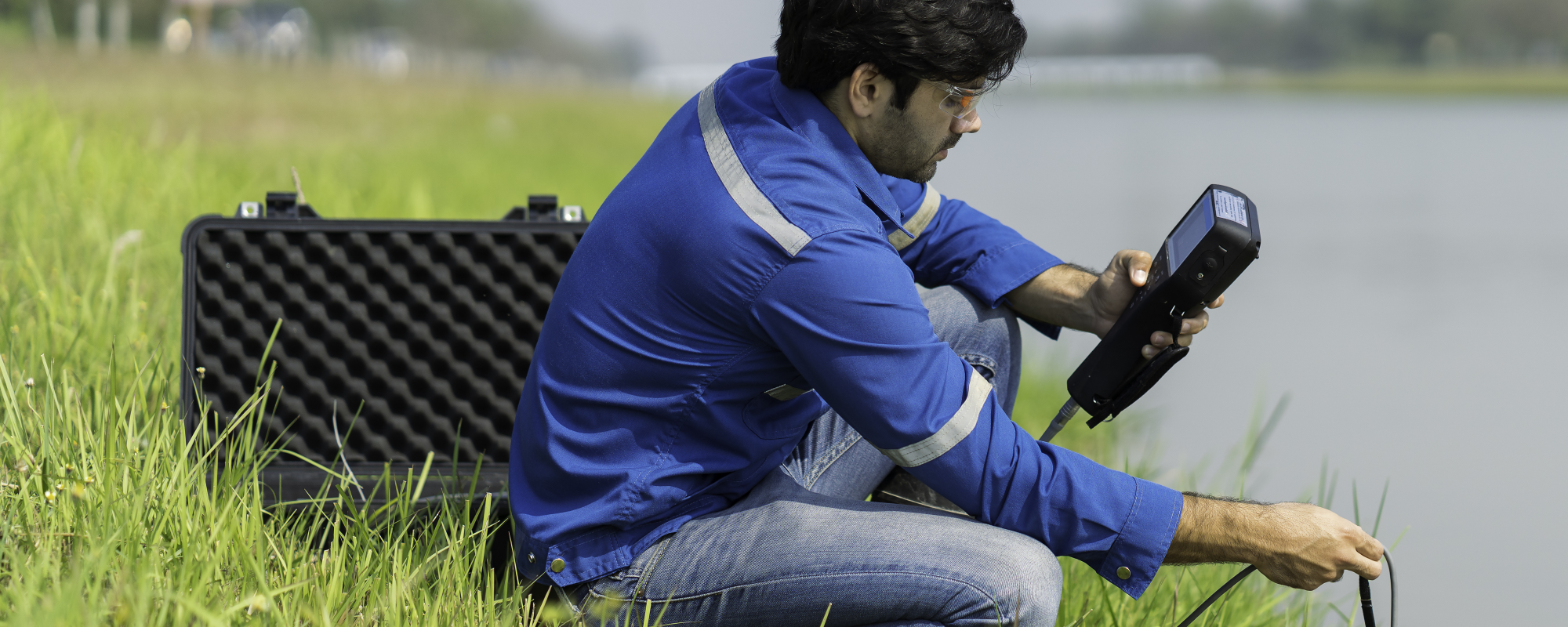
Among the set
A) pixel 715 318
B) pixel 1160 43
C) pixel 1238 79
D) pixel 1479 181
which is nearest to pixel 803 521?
pixel 715 318

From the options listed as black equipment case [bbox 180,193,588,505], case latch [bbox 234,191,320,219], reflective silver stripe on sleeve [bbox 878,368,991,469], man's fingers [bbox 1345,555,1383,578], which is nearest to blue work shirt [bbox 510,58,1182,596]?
reflective silver stripe on sleeve [bbox 878,368,991,469]

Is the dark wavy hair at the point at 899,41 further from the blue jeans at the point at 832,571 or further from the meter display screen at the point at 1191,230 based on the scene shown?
the blue jeans at the point at 832,571

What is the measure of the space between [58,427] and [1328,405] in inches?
211

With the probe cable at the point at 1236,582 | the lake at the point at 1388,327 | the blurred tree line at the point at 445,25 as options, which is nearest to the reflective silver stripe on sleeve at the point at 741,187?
the lake at the point at 1388,327

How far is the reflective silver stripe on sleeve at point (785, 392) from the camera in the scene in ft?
5.87

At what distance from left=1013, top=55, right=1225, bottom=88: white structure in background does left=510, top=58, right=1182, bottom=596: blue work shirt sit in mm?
34892

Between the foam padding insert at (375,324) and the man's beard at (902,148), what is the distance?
42.2 inches

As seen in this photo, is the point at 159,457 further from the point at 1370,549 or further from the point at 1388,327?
the point at 1388,327

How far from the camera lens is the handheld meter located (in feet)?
6.17

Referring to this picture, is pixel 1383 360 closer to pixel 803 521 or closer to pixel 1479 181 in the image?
pixel 803 521

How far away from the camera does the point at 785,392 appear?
1.81m

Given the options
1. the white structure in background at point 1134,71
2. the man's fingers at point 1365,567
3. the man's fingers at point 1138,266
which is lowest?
the man's fingers at point 1365,567

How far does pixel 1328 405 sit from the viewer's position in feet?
17.5

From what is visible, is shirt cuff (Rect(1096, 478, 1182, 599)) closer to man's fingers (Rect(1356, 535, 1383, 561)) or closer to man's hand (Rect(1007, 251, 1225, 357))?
man's fingers (Rect(1356, 535, 1383, 561))
